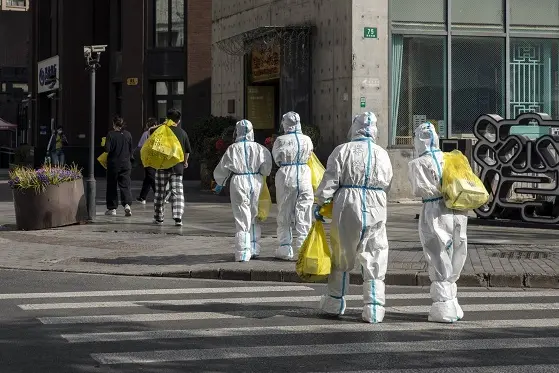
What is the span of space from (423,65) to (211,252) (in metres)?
10.2

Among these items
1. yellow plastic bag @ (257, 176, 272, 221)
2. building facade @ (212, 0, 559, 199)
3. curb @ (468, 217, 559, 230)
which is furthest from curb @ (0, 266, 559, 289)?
building facade @ (212, 0, 559, 199)

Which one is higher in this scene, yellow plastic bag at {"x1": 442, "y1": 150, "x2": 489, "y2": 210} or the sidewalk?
yellow plastic bag at {"x1": 442, "y1": 150, "x2": 489, "y2": 210}

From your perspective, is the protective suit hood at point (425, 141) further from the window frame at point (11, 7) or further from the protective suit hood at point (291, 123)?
the window frame at point (11, 7)

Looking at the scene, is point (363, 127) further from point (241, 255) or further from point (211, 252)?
point (211, 252)

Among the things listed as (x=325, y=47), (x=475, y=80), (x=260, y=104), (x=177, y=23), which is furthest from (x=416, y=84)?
(x=177, y=23)

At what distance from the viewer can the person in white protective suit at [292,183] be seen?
14.2 metres

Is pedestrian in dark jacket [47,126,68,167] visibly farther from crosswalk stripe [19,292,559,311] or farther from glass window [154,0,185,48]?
crosswalk stripe [19,292,559,311]

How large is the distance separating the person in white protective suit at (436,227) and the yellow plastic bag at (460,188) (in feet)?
0.27

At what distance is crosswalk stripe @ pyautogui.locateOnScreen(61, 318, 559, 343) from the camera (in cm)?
915

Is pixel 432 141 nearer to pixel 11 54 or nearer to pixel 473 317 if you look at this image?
pixel 473 317

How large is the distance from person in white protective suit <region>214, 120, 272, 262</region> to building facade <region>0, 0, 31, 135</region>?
53.7 m

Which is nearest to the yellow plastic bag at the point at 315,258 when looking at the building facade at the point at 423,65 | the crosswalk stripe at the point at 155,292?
the crosswalk stripe at the point at 155,292

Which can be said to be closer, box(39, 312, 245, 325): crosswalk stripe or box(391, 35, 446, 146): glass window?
box(39, 312, 245, 325): crosswalk stripe

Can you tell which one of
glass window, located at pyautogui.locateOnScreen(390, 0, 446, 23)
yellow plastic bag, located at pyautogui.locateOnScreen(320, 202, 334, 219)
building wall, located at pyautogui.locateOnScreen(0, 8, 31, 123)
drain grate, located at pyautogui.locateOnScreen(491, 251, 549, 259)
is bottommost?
drain grate, located at pyautogui.locateOnScreen(491, 251, 549, 259)
